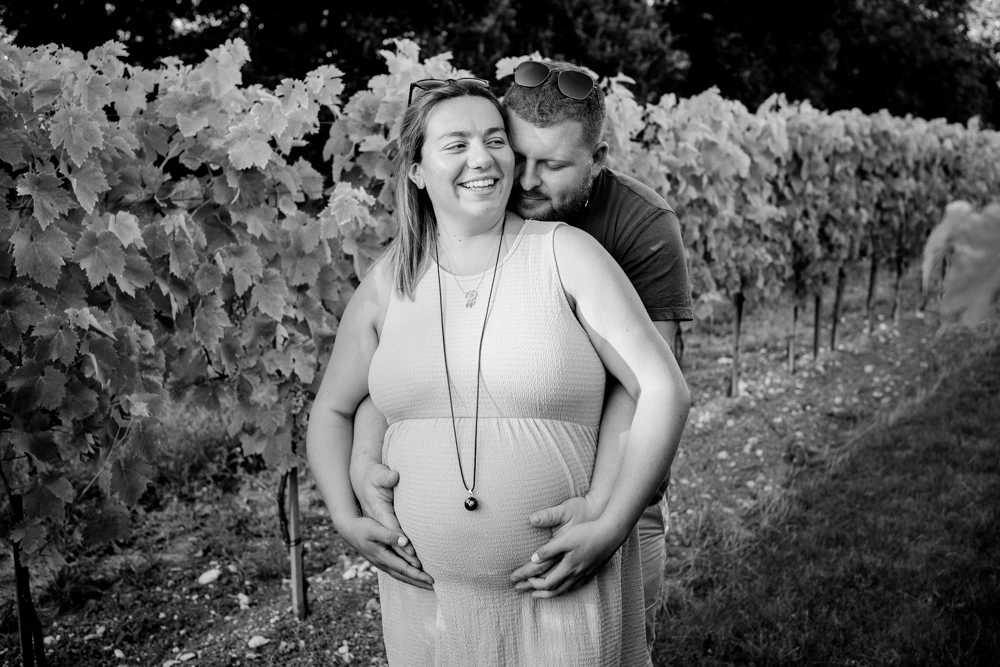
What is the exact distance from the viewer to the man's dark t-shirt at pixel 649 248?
7.27ft

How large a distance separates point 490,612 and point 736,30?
84.3 ft

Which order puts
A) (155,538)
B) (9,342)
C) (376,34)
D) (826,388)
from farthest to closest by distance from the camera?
(376,34)
(826,388)
(155,538)
(9,342)

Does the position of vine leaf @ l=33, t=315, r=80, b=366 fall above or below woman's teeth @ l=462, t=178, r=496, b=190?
below

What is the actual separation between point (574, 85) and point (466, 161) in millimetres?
384

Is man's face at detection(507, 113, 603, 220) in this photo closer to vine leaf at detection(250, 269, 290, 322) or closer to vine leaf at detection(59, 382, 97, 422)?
vine leaf at detection(250, 269, 290, 322)

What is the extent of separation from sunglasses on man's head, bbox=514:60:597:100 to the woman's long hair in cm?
10

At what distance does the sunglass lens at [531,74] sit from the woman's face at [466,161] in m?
0.15

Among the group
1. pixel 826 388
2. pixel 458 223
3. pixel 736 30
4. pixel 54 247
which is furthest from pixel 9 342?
pixel 736 30

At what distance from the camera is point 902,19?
92.8 feet

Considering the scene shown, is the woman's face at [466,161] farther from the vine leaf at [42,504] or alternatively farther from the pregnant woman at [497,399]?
the vine leaf at [42,504]

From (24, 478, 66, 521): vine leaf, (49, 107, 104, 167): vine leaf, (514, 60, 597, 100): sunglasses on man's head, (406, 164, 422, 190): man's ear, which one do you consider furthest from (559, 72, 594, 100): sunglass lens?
(24, 478, 66, 521): vine leaf

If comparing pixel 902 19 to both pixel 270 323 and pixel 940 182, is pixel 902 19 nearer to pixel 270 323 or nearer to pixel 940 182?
pixel 940 182

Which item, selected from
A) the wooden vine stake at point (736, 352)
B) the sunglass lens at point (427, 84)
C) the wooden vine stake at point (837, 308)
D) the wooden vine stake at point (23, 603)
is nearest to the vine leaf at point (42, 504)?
the wooden vine stake at point (23, 603)

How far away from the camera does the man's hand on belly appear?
1821 millimetres
